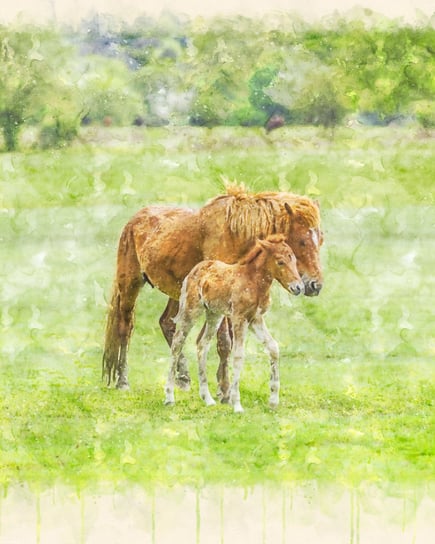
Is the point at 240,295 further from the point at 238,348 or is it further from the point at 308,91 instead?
the point at 308,91

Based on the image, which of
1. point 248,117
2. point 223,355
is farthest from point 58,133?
point 223,355

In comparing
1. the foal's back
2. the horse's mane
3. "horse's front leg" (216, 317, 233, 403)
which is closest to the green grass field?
"horse's front leg" (216, 317, 233, 403)

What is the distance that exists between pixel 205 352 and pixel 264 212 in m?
1.13

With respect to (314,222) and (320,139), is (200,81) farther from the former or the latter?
(314,222)

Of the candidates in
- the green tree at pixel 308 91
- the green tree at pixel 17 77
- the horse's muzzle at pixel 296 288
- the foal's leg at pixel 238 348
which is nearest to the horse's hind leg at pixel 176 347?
the foal's leg at pixel 238 348

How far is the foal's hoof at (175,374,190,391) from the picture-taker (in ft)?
31.0

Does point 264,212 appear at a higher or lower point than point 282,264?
higher

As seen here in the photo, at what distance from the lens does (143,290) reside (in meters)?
10.2

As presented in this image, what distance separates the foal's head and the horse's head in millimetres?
208

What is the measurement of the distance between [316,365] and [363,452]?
183 cm

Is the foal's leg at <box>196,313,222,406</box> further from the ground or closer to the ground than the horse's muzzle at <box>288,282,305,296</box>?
closer to the ground

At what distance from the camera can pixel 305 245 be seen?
348 inches

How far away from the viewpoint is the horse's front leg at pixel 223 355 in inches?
366

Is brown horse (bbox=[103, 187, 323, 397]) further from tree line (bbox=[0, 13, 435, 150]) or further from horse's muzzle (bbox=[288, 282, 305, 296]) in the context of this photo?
tree line (bbox=[0, 13, 435, 150])
